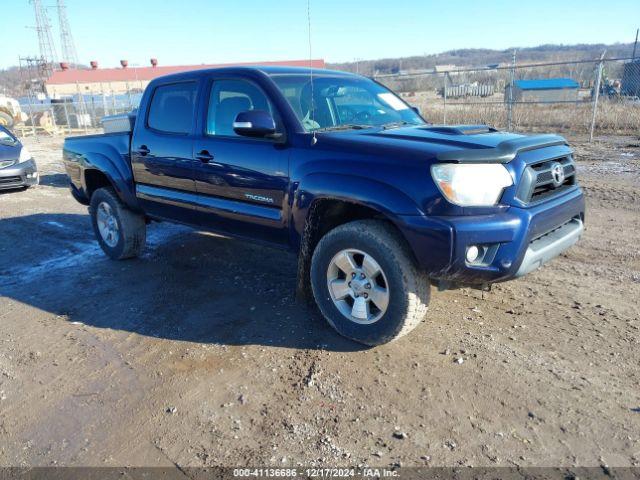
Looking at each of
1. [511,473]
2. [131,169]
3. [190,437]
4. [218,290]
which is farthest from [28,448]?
[131,169]

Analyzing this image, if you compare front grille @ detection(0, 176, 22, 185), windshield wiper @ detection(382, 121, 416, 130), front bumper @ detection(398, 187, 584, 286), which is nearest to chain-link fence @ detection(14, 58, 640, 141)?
windshield wiper @ detection(382, 121, 416, 130)

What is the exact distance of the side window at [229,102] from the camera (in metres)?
4.06

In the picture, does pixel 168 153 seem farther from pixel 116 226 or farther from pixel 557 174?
pixel 557 174

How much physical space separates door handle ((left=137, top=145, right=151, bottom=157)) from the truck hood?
222cm

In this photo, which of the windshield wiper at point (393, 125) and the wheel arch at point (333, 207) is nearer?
the wheel arch at point (333, 207)

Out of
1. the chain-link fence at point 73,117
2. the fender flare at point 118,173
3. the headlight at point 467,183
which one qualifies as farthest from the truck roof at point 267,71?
the chain-link fence at point 73,117

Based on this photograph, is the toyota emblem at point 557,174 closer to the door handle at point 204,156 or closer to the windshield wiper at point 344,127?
the windshield wiper at point 344,127

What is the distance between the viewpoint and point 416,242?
3.06 meters

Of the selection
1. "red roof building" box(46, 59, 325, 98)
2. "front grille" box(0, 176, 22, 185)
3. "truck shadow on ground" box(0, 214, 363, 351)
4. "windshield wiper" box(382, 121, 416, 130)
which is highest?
"red roof building" box(46, 59, 325, 98)

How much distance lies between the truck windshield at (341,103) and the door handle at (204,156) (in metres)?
0.84

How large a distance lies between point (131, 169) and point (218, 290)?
1.67 metres

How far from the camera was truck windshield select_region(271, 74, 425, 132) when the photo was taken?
3.95 m

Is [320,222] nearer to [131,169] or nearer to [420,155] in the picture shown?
[420,155]

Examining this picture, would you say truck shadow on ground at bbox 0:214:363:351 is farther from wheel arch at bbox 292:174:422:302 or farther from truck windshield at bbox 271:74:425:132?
truck windshield at bbox 271:74:425:132
